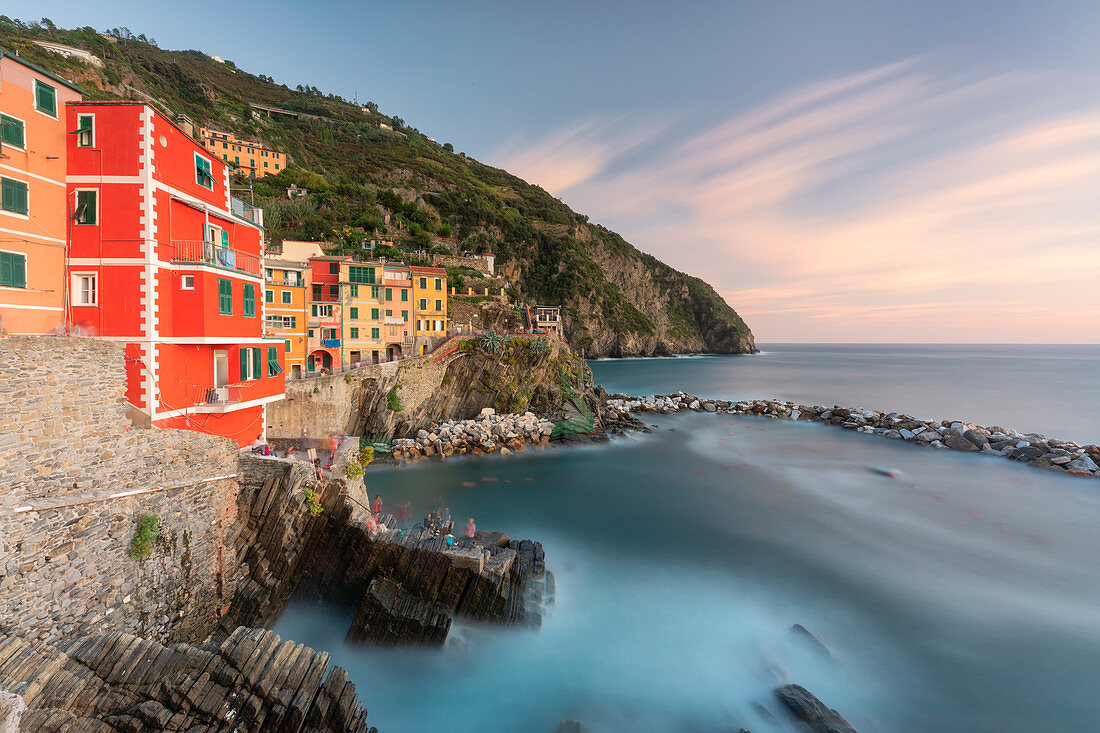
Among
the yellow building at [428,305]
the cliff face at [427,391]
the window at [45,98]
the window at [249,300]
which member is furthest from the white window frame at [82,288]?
the yellow building at [428,305]

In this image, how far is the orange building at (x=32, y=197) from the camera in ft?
27.0

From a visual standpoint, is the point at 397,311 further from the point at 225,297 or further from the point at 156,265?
the point at 156,265

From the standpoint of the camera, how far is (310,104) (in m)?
105

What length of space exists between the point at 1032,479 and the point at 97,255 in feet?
147

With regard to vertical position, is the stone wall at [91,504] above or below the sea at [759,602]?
above

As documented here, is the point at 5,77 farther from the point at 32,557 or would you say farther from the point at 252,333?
the point at 32,557

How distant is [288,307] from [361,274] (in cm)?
558

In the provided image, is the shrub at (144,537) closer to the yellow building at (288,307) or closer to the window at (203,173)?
the window at (203,173)

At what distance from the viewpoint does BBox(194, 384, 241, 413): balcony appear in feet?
35.7

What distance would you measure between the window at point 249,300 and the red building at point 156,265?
8.3 inches

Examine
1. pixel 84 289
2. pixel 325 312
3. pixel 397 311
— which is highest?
pixel 397 311

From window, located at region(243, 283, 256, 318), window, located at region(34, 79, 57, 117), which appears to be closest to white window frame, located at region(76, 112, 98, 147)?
window, located at region(34, 79, 57, 117)

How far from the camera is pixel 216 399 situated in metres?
11.2

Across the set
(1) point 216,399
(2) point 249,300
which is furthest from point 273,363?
(1) point 216,399
